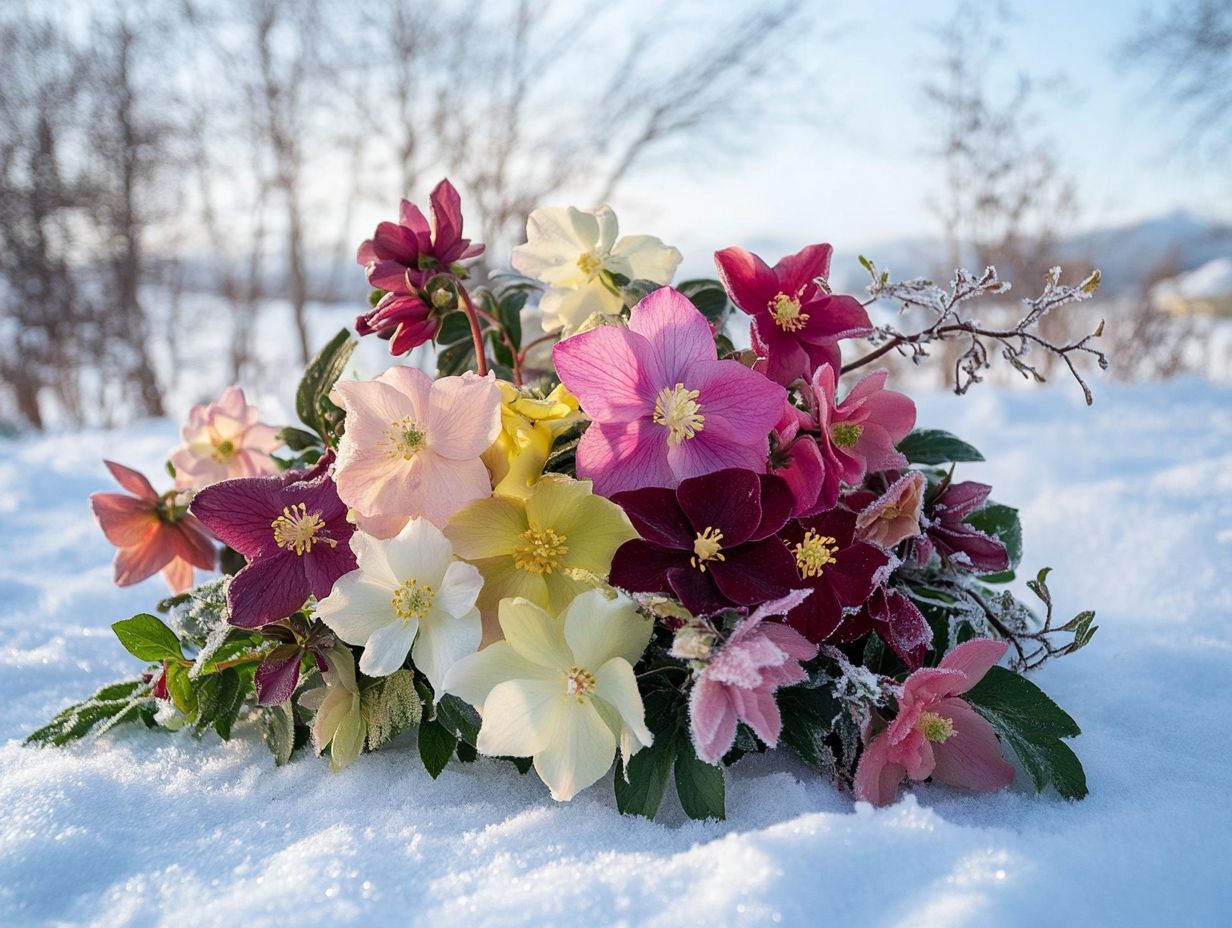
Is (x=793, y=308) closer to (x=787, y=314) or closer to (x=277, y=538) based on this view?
(x=787, y=314)

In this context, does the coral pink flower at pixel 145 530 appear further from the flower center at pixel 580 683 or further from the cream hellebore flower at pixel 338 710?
the flower center at pixel 580 683

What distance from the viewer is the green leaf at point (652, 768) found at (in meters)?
0.56

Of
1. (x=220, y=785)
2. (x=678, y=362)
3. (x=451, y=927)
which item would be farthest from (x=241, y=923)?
(x=678, y=362)

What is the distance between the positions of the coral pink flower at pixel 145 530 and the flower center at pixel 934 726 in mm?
606

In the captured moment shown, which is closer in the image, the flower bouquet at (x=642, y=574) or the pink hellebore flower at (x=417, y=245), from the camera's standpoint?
the flower bouquet at (x=642, y=574)

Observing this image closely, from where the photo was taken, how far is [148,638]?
644 mm

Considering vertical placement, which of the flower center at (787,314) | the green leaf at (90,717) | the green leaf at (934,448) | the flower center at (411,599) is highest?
the flower center at (787,314)

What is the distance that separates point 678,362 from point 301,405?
0.37 meters

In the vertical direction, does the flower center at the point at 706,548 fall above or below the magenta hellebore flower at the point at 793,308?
below

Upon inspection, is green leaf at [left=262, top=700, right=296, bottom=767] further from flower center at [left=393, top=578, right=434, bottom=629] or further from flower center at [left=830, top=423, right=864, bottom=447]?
flower center at [left=830, top=423, right=864, bottom=447]

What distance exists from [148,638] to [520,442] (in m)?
0.30

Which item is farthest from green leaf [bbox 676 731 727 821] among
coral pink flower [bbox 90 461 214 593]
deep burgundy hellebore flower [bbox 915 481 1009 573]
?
coral pink flower [bbox 90 461 214 593]

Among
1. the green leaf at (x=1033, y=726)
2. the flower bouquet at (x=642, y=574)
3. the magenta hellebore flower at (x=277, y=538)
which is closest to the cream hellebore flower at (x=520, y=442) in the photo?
the flower bouquet at (x=642, y=574)

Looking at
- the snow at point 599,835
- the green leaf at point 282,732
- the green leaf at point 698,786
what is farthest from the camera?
the green leaf at point 282,732
